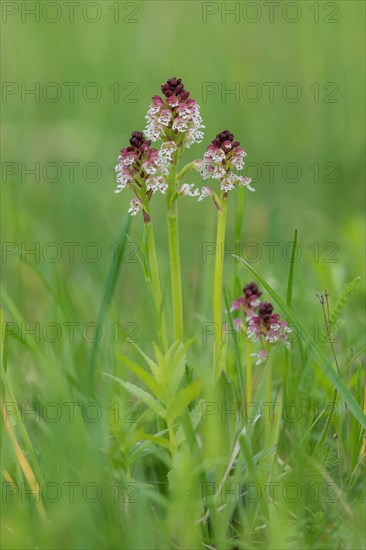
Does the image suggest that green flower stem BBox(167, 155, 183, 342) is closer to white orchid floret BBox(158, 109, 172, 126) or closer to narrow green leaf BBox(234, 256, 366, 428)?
white orchid floret BBox(158, 109, 172, 126)

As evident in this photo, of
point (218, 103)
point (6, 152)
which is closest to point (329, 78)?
point (218, 103)

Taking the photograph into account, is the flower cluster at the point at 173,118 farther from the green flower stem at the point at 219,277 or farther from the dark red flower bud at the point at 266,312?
the dark red flower bud at the point at 266,312

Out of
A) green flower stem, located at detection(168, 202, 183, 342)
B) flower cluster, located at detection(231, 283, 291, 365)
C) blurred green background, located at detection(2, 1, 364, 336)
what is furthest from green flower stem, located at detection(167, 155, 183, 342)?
blurred green background, located at detection(2, 1, 364, 336)

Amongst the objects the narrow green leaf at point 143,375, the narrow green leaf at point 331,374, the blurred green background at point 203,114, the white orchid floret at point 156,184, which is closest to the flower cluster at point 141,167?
the white orchid floret at point 156,184

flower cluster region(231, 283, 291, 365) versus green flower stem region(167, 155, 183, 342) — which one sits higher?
green flower stem region(167, 155, 183, 342)

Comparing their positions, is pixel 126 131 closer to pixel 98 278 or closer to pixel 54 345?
pixel 98 278

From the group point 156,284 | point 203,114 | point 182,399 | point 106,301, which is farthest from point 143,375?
point 203,114
